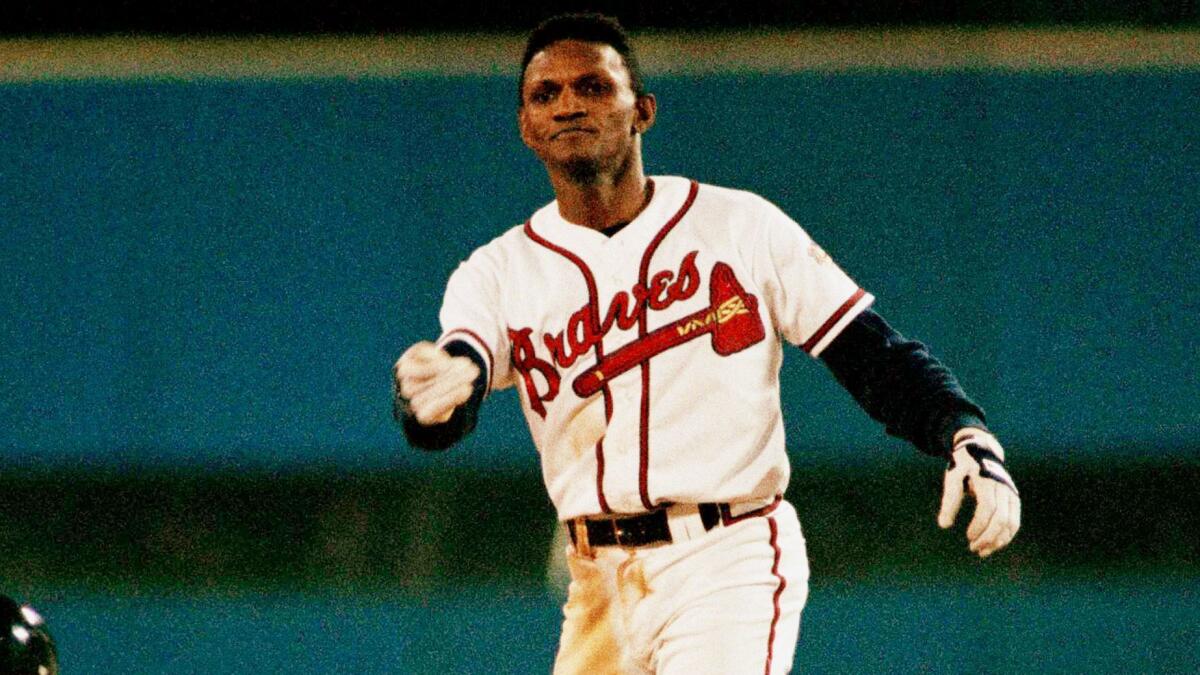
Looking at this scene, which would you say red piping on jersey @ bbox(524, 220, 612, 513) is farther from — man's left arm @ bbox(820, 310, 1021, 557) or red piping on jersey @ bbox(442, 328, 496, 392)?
man's left arm @ bbox(820, 310, 1021, 557)

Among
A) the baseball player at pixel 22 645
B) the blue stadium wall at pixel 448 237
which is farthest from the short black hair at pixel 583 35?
the blue stadium wall at pixel 448 237

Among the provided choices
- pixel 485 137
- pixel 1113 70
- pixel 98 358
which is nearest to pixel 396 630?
pixel 98 358

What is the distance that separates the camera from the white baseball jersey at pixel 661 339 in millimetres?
1726

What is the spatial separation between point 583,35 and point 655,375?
20.5 inches

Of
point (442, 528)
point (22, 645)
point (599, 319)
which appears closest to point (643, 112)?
point (599, 319)

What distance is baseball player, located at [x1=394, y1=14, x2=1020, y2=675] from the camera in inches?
65.7

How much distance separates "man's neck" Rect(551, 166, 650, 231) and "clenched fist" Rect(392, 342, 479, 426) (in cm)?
41

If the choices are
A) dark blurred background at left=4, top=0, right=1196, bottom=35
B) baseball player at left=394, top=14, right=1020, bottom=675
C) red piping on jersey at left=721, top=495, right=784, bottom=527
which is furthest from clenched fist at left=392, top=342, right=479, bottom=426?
dark blurred background at left=4, top=0, right=1196, bottom=35

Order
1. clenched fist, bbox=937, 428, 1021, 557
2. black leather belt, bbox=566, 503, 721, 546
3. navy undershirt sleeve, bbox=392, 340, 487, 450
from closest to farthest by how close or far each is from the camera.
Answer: clenched fist, bbox=937, 428, 1021, 557 < navy undershirt sleeve, bbox=392, 340, 487, 450 < black leather belt, bbox=566, 503, 721, 546

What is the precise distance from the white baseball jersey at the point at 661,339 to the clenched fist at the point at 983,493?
0.87 feet

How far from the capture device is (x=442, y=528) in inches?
134

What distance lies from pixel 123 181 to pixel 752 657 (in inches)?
101

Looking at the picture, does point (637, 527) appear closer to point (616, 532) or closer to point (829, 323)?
point (616, 532)

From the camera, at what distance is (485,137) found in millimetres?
3523
